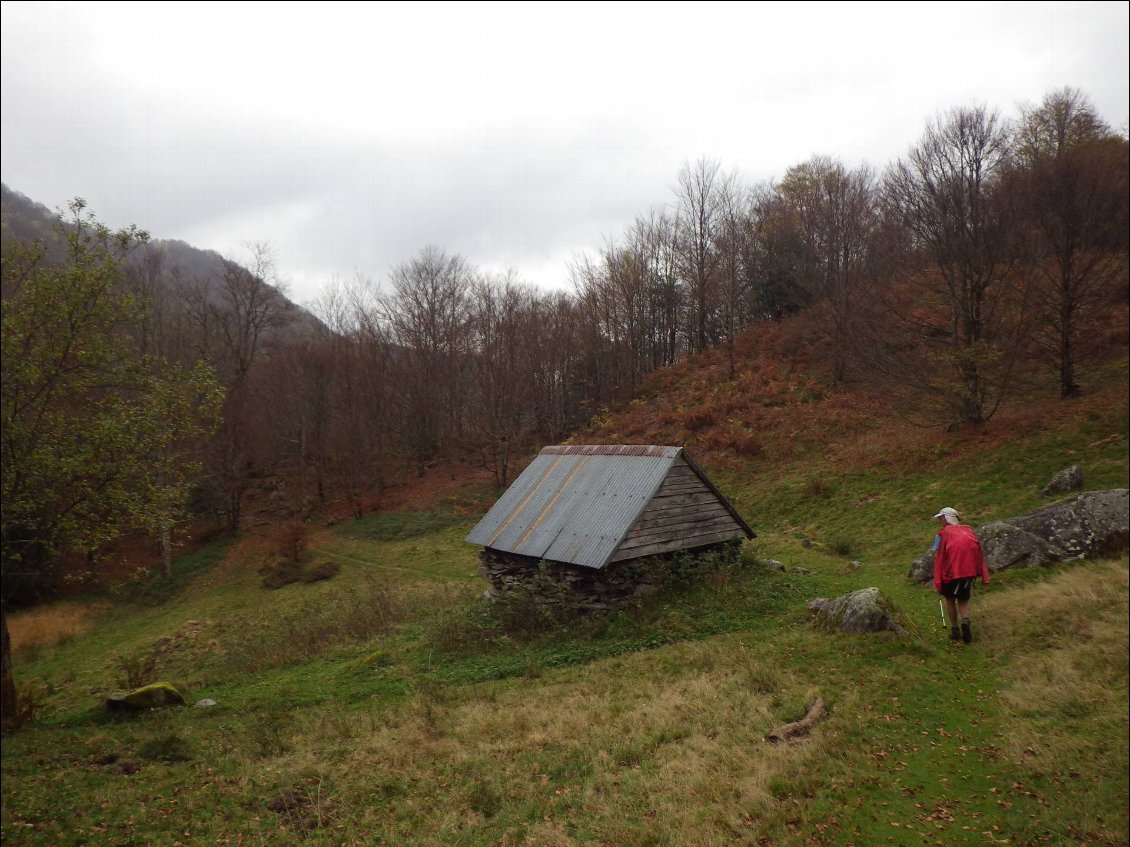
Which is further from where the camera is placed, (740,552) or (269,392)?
(269,392)

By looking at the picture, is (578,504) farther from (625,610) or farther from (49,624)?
(49,624)

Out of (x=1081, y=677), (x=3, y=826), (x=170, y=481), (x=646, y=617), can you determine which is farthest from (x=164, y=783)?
(x=170, y=481)

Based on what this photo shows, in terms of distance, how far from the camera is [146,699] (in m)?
12.0

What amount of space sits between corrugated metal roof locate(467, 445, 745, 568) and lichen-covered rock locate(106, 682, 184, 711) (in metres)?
7.43

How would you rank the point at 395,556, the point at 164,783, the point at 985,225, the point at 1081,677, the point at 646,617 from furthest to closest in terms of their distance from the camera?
1. the point at 395,556
2. the point at 985,225
3. the point at 646,617
4. the point at 164,783
5. the point at 1081,677

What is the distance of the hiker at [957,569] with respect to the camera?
29.0 ft

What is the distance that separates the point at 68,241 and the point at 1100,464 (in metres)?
24.2

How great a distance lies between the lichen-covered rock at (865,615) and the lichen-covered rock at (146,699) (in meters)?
12.8

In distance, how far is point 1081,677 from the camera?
6996 millimetres

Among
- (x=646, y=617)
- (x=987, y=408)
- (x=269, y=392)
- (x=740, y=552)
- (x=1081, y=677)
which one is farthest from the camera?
(x=269, y=392)

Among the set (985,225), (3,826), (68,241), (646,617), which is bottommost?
(3,826)

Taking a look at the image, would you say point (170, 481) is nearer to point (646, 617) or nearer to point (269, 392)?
point (269, 392)

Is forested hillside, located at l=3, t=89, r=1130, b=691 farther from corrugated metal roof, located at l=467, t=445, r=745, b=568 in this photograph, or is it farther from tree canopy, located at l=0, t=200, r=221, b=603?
corrugated metal roof, located at l=467, t=445, r=745, b=568

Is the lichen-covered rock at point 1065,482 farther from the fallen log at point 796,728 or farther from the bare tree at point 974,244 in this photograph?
the fallen log at point 796,728
